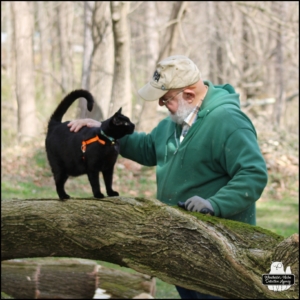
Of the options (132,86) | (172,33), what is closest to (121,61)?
(172,33)

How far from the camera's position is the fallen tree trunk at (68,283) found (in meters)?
5.50

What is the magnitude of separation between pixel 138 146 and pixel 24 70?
40.8ft

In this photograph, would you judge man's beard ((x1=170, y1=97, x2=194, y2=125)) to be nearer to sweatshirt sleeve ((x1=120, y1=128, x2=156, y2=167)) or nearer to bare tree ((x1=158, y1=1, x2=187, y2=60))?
sweatshirt sleeve ((x1=120, y1=128, x2=156, y2=167))

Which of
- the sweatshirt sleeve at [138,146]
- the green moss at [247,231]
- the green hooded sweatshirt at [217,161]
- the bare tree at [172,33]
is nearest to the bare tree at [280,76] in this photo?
the bare tree at [172,33]

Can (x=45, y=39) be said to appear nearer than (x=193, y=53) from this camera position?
No

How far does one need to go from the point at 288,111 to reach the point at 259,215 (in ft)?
35.8

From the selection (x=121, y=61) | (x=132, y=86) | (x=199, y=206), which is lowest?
(x=199, y=206)

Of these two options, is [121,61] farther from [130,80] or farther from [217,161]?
[217,161]

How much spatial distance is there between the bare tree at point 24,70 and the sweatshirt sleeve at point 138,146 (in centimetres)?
1088

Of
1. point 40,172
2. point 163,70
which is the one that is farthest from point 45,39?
point 163,70

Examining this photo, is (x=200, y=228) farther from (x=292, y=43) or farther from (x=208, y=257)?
(x=292, y=43)

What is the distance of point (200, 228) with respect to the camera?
2.99 m

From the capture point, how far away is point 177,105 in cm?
351

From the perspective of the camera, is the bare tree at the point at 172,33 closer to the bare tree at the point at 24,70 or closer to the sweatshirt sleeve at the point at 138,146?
the bare tree at the point at 24,70
